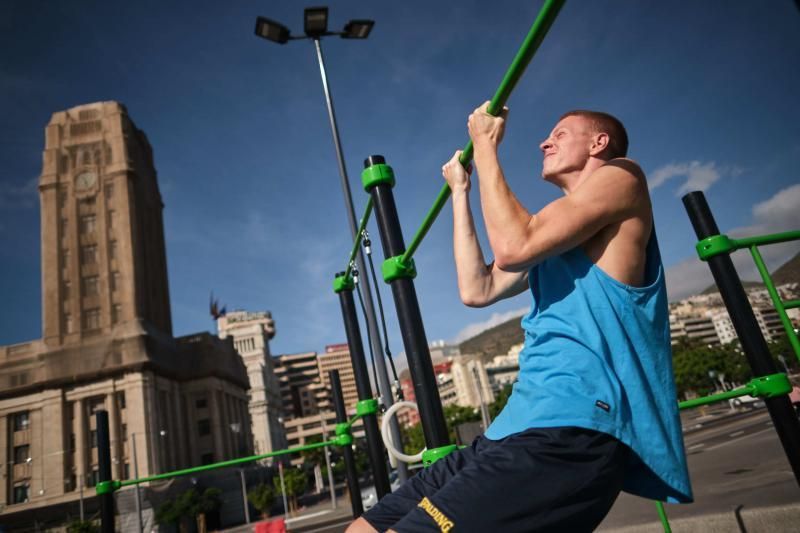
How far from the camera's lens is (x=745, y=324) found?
2.36 metres

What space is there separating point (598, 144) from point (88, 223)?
203 ft

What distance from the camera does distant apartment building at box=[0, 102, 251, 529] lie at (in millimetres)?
43875

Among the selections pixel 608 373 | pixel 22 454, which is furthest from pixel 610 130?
pixel 22 454

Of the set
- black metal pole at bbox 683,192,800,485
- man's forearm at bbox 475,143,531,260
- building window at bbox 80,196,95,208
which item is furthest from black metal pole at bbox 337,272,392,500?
building window at bbox 80,196,95,208

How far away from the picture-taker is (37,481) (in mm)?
42531

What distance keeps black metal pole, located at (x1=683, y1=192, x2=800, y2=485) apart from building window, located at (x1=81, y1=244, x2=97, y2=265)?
59.2 meters

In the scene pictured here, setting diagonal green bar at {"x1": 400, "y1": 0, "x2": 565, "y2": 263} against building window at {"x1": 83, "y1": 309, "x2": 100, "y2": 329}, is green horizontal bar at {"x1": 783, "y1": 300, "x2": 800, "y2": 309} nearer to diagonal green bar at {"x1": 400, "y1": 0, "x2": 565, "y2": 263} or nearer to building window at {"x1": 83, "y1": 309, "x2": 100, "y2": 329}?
diagonal green bar at {"x1": 400, "y1": 0, "x2": 565, "y2": 263}

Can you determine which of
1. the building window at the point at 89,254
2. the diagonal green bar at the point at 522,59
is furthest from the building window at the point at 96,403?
the diagonal green bar at the point at 522,59

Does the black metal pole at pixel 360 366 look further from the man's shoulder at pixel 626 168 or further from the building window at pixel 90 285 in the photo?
the building window at pixel 90 285

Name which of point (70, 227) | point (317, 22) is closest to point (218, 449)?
point (70, 227)

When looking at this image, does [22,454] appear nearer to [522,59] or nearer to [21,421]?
[21,421]

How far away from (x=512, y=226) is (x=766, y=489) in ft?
23.4

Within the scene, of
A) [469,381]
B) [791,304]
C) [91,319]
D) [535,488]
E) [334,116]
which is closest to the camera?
[535,488]

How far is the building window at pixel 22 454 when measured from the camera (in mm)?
44906
